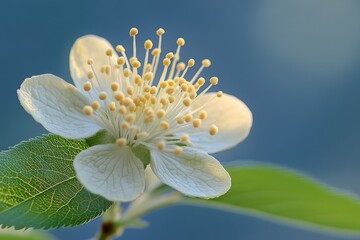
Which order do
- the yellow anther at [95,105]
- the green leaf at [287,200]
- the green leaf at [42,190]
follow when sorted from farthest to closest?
the green leaf at [287,200] → the yellow anther at [95,105] → the green leaf at [42,190]

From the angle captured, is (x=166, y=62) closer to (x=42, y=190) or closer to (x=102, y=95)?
(x=102, y=95)

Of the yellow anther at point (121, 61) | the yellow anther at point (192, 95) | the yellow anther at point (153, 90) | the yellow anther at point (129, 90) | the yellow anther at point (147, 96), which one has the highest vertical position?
the yellow anther at point (192, 95)

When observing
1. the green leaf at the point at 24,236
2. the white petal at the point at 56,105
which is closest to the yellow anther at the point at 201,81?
the white petal at the point at 56,105

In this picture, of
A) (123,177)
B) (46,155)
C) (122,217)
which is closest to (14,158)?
(46,155)

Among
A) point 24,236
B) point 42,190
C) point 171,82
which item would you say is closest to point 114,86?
point 171,82

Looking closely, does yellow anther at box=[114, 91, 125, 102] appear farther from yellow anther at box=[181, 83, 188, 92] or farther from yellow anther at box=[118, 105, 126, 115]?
yellow anther at box=[181, 83, 188, 92]

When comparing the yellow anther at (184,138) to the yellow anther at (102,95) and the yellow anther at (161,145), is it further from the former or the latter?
the yellow anther at (102,95)
